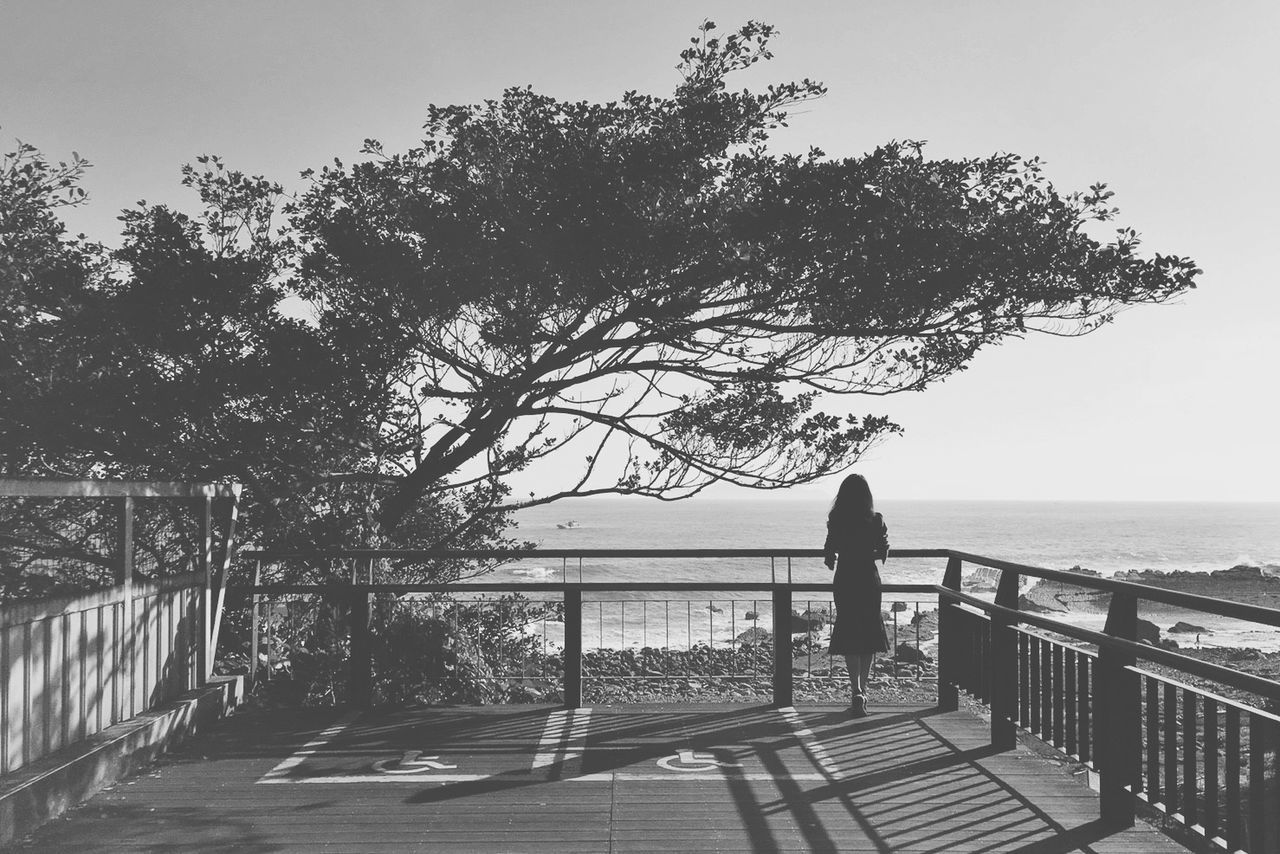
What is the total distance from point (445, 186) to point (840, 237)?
123 inches

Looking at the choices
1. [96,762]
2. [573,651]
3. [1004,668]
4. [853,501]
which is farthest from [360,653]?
[1004,668]

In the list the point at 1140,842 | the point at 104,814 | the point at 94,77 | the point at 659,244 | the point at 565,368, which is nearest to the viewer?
the point at 1140,842

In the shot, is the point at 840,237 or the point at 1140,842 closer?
the point at 1140,842

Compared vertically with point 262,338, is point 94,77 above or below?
above

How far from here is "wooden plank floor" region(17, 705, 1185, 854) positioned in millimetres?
4129

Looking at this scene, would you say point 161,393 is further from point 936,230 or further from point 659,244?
point 936,230

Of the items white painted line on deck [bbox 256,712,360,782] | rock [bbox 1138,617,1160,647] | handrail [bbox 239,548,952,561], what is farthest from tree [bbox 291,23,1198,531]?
rock [bbox 1138,617,1160,647]

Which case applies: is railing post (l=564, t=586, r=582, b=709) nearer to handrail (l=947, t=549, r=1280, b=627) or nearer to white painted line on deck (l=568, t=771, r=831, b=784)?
white painted line on deck (l=568, t=771, r=831, b=784)

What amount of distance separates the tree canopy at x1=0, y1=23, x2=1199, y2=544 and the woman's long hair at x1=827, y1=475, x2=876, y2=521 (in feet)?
5.47

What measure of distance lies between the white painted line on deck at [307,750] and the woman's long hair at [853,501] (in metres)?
3.49

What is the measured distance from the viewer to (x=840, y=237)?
7395 millimetres

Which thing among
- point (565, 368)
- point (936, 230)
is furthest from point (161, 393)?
point (936, 230)

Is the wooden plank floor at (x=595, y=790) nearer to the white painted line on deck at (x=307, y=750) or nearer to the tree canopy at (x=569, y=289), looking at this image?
the white painted line on deck at (x=307, y=750)

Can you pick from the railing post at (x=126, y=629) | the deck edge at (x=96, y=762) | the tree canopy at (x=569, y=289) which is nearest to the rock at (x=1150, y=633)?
the tree canopy at (x=569, y=289)
